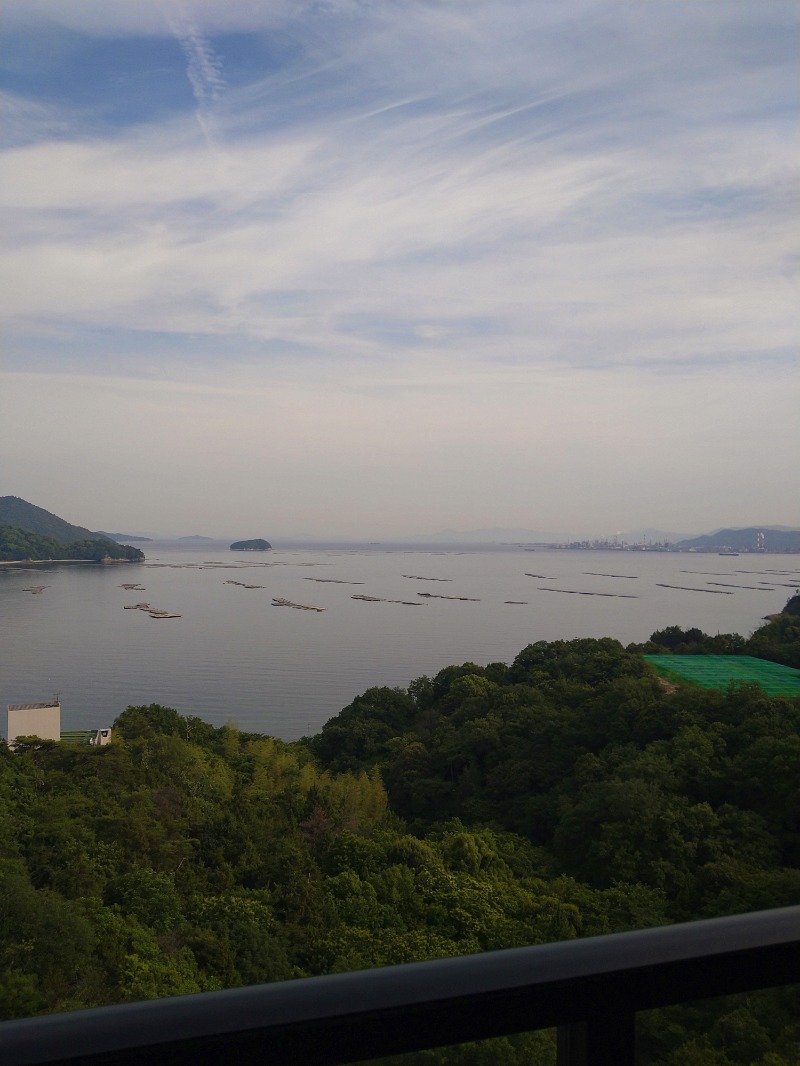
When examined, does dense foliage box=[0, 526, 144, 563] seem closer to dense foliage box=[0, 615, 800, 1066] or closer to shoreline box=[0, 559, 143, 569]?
shoreline box=[0, 559, 143, 569]

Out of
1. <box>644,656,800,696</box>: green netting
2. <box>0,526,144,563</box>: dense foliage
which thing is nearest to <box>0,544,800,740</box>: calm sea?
<box>0,526,144,563</box>: dense foliage

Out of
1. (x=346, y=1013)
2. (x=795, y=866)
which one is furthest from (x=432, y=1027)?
(x=795, y=866)

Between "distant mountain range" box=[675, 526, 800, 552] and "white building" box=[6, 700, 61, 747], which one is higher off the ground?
"distant mountain range" box=[675, 526, 800, 552]

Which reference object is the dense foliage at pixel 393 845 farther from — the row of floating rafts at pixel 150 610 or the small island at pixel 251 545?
the small island at pixel 251 545

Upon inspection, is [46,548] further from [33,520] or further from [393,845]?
[393,845]

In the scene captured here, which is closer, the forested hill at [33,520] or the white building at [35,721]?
the white building at [35,721]

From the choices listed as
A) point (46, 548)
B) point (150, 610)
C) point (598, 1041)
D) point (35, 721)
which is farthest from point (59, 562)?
point (598, 1041)

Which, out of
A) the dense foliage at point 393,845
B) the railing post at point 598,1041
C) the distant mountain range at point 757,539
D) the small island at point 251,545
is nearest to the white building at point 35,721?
the dense foliage at point 393,845
